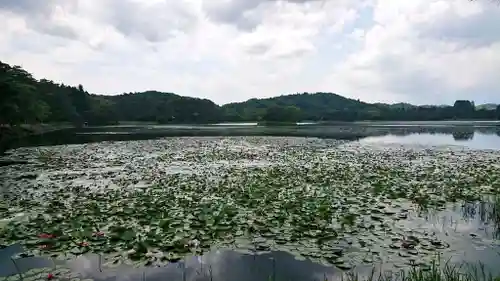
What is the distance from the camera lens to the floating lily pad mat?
7836mm

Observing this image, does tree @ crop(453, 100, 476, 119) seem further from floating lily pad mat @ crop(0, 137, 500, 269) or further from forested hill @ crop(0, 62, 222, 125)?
floating lily pad mat @ crop(0, 137, 500, 269)

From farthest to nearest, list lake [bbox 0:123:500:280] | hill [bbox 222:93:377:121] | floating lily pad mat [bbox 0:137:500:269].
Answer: hill [bbox 222:93:377:121] < floating lily pad mat [bbox 0:137:500:269] < lake [bbox 0:123:500:280]

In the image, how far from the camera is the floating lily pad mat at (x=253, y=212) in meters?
7.84

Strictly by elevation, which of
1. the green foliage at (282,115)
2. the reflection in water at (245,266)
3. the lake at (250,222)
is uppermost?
the green foliage at (282,115)

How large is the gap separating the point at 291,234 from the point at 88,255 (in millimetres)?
4162

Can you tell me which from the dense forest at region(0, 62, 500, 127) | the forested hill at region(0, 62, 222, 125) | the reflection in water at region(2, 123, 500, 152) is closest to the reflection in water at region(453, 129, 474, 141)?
the reflection in water at region(2, 123, 500, 152)

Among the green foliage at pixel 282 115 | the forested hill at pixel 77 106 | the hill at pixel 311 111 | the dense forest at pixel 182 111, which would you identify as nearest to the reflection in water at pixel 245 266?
the forested hill at pixel 77 106

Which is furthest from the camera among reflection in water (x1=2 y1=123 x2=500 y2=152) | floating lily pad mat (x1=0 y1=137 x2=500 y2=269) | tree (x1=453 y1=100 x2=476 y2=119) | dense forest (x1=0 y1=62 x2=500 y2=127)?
tree (x1=453 y1=100 x2=476 y2=119)

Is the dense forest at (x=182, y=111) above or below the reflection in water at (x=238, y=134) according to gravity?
above

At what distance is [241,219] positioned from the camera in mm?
9750

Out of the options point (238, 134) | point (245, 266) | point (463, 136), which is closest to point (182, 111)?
point (238, 134)

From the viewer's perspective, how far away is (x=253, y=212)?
10.5 m

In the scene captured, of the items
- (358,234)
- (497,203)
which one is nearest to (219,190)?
(358,234)

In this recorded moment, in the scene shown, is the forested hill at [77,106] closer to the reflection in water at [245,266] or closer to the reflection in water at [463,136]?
the reflection in water at [245,266]
